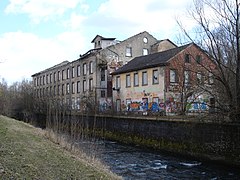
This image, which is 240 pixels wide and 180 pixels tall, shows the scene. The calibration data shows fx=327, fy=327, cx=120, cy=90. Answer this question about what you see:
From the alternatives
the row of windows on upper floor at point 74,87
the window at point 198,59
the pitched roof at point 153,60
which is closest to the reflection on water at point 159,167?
the window at point 198,59

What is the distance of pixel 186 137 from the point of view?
22234mm

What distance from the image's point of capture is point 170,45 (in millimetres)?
49312

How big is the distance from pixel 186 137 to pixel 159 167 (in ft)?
19.2

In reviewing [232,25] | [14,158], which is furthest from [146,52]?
[14,158]

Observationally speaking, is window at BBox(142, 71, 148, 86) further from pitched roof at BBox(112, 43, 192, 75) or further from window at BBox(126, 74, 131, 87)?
window at BBox(126, 74, 131, 87)

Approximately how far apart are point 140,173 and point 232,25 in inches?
416

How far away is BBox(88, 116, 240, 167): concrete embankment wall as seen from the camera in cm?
1892

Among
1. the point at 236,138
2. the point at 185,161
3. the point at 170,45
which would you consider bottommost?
the point at 185,161

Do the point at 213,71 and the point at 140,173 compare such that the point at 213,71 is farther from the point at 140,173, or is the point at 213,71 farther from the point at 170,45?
the point at 170,45

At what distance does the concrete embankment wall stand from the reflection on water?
137cm

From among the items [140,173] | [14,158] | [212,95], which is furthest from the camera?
[212,95]

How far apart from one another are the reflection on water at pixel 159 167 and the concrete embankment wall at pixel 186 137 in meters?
1.37

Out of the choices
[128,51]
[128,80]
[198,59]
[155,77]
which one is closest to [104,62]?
[128,51]

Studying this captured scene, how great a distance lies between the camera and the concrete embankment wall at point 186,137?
18.9 metres
